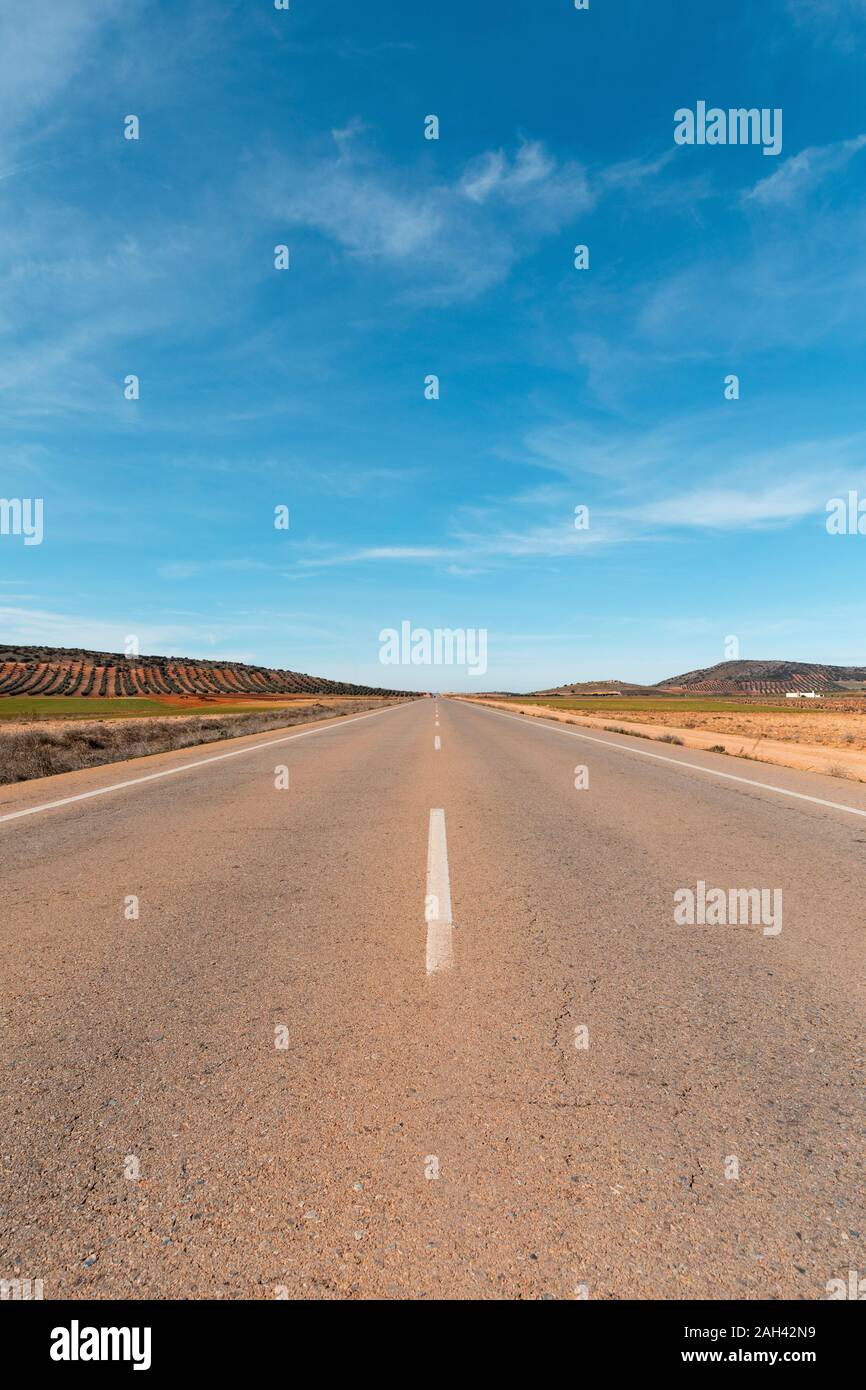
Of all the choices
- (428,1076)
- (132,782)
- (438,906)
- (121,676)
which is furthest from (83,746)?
(121,676)

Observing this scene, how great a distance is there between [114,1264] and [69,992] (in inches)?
75.8

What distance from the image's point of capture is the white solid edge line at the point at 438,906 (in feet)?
12.6

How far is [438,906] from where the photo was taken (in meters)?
4.75

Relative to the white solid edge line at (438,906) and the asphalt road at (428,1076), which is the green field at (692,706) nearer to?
the white solid edge line at (438,906)

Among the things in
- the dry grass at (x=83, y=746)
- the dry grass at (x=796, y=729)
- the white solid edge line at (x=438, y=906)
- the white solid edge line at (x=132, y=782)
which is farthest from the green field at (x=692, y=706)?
the white solid edge line at (x=438, y=906)

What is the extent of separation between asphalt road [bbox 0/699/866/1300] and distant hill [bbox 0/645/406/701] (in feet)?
298

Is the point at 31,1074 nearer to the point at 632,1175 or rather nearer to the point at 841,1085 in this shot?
the point at 632,1175

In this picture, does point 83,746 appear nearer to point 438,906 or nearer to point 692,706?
point 438,906

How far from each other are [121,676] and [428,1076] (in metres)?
117

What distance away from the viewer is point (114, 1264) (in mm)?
1806

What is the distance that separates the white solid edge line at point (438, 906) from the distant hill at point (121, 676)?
89.7 metres
